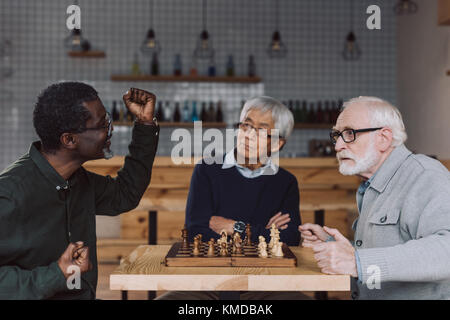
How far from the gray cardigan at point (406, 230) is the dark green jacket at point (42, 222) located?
766 mm

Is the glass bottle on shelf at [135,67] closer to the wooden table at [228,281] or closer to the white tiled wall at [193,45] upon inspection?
the white tiled wall at [193,45]

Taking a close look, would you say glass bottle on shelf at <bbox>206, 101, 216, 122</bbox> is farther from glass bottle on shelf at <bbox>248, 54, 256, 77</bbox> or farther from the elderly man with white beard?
the elderly man with white beard

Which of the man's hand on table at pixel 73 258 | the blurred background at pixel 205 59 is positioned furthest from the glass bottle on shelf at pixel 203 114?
the man's hand on table at pixel 73 258

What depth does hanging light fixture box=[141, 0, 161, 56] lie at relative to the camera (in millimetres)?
5248

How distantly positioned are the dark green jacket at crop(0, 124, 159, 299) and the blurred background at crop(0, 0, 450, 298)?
4203 mm

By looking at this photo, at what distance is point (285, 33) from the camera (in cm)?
593

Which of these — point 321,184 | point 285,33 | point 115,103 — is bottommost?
point 321,184

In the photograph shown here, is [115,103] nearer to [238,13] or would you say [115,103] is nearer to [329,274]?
[238,13]

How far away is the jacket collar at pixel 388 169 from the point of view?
4.95 ft

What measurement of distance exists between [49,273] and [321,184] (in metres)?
3.00

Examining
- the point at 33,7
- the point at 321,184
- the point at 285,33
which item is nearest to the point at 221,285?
the point at 321,184

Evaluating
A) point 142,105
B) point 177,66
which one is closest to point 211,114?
point 177,66

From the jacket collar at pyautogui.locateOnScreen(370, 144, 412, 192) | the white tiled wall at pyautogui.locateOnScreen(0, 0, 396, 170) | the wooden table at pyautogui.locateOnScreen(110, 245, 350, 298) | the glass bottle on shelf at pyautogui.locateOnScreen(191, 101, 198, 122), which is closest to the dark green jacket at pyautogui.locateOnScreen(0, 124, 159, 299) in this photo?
the wooden table at pyautogui.locateOnScreen(110, 245, 350, 298)

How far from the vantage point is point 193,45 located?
5.91 metres
